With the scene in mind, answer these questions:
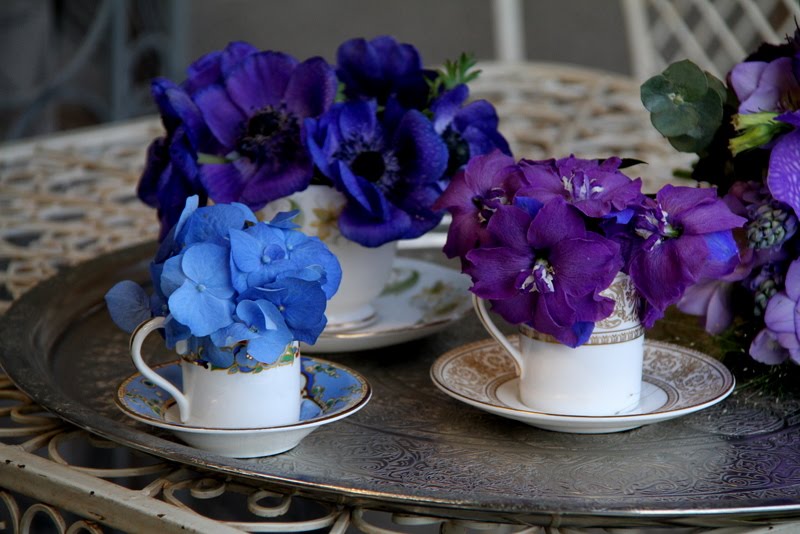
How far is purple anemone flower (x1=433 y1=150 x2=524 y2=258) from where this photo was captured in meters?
0.80

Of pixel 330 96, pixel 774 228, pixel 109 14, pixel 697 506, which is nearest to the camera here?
pixel 697 506

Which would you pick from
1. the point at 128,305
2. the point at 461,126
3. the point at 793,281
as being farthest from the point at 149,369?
the point at 793,281

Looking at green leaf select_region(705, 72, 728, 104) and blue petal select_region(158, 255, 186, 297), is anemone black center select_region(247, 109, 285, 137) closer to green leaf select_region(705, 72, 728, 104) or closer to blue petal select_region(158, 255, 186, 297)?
blue petal select_region(158, 255, 186, 297)

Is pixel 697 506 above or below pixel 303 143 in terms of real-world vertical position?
below

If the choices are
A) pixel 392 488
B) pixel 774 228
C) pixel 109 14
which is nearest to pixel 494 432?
pixel 392 488

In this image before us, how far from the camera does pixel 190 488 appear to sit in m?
0.75

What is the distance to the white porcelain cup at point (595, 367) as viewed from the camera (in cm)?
79

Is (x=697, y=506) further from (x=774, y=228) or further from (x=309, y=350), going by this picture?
(x=309, y=350)

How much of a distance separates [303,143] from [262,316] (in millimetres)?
243

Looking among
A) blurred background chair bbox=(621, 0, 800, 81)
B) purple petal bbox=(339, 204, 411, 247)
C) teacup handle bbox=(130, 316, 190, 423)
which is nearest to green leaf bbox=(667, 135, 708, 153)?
purple petal bbox=(339, 204, 411, 247)

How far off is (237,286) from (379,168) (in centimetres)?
27

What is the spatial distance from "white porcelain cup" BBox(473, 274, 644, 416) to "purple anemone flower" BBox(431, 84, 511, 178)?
0.24m

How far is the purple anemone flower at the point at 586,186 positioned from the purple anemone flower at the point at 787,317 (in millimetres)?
180

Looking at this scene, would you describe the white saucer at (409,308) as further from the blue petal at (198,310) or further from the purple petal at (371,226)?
the blue petal at (198,310)
